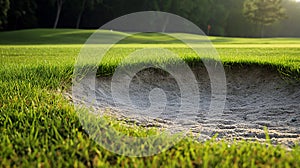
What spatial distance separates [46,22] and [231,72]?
37.6m

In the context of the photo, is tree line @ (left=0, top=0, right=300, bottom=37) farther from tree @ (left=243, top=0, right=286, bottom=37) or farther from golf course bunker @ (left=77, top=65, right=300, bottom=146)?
golf course bunker @ (left=77, top=65, right=300, bottom=146)

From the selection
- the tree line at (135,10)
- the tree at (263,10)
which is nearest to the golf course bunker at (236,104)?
the tree line at (135,10)

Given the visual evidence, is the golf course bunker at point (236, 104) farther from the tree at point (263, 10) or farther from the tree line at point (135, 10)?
the tree at point (263, 10)

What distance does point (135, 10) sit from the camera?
3969 centimetres

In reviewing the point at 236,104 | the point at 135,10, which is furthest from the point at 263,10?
the point at 236,104

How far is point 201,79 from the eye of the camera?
445 centimetres

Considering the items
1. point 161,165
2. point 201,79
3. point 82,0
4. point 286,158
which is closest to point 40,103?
point 161,165

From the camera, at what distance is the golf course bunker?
8.47 feet

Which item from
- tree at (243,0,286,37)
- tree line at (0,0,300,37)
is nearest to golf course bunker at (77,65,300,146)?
tree line at (0,0,300,37)

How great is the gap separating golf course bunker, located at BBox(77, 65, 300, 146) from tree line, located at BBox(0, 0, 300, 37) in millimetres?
29128

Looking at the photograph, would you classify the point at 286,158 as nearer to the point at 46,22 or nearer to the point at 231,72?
the point at 231,72

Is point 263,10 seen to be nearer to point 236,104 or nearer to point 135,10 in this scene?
point 135,10

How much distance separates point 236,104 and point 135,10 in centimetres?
3737

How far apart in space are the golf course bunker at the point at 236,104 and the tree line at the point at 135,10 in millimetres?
29128
